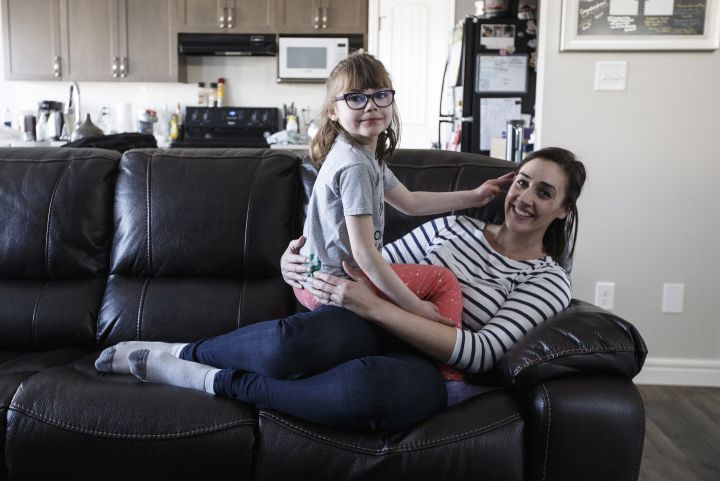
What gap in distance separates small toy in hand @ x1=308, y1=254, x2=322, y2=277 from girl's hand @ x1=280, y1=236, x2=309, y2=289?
0.03 meters

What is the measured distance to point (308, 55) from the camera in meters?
5.28

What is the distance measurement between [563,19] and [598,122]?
42cm

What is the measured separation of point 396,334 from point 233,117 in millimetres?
4271

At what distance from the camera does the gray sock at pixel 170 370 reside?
148 cm

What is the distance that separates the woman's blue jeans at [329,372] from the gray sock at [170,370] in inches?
1.5

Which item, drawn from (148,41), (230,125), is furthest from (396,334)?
(148,41)

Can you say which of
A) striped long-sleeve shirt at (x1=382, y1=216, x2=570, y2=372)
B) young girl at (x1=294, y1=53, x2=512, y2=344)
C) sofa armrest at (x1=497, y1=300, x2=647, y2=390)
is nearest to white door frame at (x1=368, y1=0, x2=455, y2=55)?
striped long-sleeve shirt at (x1=382, y1=216, x2=570, y2=372)

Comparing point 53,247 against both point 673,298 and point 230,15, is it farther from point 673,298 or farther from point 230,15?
point 230,15

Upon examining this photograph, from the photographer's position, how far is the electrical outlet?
9.32ft

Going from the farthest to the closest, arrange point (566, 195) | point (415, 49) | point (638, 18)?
point (415, 49)
point (638, 18)
point (566, 195)

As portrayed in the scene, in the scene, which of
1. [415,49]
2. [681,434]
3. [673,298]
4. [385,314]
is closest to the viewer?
[385,314]

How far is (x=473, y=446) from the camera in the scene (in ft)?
4.24

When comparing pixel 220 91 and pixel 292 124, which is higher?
pixel 220 91

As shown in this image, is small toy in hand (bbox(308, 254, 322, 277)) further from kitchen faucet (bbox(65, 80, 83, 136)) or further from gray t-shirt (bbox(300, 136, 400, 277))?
kitchen faucet (bbox(65, 80, 83, 136))
